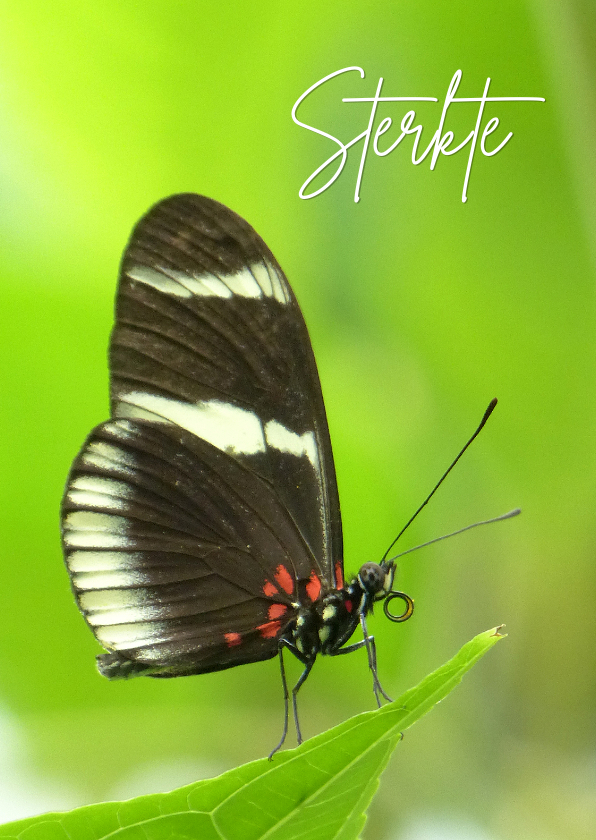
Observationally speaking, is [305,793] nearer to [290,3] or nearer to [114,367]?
[114,367]

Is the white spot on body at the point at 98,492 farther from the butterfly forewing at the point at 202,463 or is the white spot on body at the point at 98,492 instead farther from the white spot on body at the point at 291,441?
the white spot on body at the point at 291,441

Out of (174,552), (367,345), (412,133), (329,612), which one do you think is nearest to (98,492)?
(174,552)

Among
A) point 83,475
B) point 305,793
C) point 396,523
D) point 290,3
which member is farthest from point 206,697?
point 290,3

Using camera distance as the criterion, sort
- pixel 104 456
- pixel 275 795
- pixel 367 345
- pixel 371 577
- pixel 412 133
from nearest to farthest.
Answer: pixel 275 795 → pixel 371 577 → pixel 104 456 → pixel 367 345 → pixel 412 133

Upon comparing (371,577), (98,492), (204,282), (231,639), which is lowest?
(231,639)

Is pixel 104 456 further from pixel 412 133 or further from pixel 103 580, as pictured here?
pixel 412 133

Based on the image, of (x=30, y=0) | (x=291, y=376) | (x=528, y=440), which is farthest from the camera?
(x=528, y=440)
